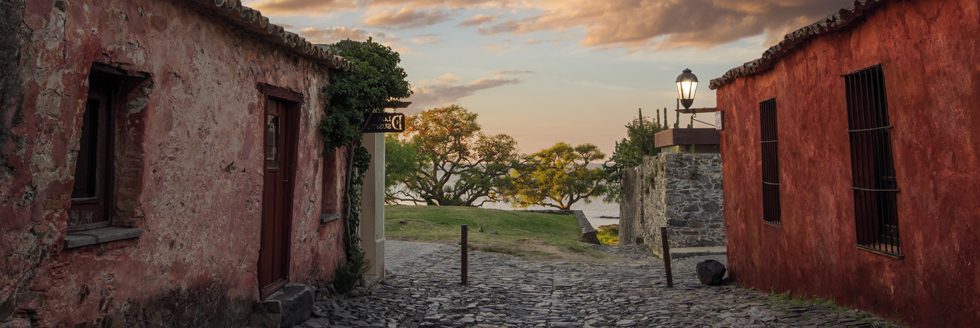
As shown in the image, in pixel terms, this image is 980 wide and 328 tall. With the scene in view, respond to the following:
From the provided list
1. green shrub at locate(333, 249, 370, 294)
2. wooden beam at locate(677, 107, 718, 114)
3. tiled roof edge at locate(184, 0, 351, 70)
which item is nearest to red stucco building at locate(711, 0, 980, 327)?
wooden beam at locate(677, 107, 718, 114)

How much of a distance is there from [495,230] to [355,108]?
15.1 metres

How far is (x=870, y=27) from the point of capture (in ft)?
21.9

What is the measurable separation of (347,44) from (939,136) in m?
6.97

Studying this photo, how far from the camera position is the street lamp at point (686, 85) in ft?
43.0

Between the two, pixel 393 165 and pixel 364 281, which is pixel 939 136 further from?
pixel 393 165

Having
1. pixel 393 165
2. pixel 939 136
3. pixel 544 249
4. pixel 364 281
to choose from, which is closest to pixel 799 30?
pixel 939 136

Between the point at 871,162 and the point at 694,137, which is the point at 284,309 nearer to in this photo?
the point at 871,162

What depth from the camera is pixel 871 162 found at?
7.05 m

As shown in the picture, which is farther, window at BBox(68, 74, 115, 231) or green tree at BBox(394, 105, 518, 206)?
green tree at BBox(394, 105, 518, 206)

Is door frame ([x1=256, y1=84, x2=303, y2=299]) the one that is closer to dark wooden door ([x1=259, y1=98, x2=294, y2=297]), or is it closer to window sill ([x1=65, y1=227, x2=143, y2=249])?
dark wooden door ([x1=259, y1=98, x2=294, y2=297])

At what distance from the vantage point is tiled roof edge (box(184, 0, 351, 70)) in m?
5.75

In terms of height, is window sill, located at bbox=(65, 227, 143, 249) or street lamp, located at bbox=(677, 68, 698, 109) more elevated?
street lamp, located at bbox=(677, 68, 698, 109)

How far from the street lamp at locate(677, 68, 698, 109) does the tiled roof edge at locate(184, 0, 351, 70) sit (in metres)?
6.84

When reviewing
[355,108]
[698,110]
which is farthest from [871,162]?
[698,110]
